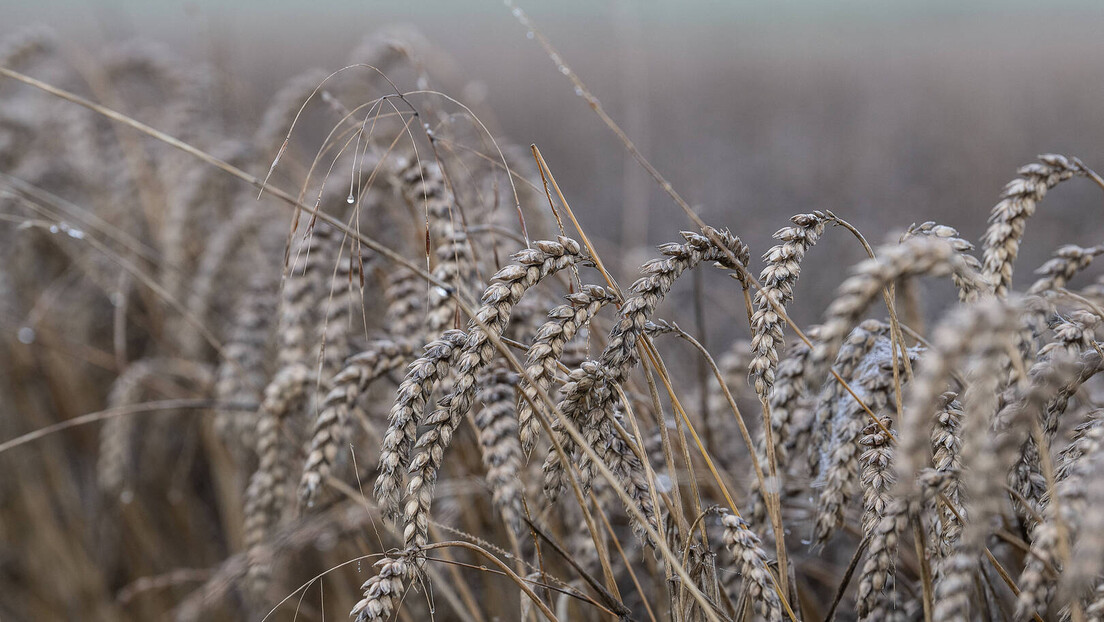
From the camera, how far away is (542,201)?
174cm

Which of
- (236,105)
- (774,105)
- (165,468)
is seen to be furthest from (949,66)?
(165,468)

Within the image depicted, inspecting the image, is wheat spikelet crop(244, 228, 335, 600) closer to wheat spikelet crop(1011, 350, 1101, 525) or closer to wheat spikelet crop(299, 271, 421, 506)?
wheat spikelet crop(299, 271, 421, 506)

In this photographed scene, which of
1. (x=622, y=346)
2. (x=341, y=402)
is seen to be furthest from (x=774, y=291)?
(x=341, y=402)

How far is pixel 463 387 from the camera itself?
773mm

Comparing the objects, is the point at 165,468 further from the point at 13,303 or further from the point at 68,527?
the point at 13,303

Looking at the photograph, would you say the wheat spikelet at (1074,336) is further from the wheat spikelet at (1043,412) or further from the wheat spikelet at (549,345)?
the wheat spikelet at (549,345)

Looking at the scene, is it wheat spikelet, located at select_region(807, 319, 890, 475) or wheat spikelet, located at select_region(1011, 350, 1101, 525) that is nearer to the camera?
wheat spikelet, located at select_region(1011, 350, 1101, 525)

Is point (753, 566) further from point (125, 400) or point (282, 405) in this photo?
point (125, 400)

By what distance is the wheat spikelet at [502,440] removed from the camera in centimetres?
91

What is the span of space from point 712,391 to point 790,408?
0.56 meters

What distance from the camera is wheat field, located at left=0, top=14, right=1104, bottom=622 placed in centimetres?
78

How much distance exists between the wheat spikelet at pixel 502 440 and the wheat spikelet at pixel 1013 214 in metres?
0.63

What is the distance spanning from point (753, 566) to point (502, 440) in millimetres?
352

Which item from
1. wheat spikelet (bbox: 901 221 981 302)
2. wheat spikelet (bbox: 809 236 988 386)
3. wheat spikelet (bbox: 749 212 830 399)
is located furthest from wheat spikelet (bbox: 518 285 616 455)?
wheat spikelet (bbox: 901 221 981 302)
